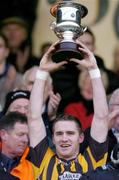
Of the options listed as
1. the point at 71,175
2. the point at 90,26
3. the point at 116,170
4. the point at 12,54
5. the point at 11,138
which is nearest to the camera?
the point at 116,170

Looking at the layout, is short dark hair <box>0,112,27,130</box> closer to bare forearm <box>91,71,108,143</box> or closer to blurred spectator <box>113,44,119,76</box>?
bare forearm <box>91,71,108,143</box>

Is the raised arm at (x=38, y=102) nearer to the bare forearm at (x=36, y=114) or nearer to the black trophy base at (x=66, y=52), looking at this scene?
the bare forearm at (x=36, y=114)

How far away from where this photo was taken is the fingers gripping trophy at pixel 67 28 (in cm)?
628

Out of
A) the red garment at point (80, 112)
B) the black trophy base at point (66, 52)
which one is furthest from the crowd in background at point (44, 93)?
the black trophy base at point (66, 52)

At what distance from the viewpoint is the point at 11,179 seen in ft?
20.7

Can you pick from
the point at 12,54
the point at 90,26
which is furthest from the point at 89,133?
the point at 90,26

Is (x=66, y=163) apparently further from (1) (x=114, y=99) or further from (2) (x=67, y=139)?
(1) (x=114, y=99)

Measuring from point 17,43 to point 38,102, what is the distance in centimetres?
265

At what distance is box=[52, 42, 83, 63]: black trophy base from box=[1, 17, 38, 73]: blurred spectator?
2576 millimetres

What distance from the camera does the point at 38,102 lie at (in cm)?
644

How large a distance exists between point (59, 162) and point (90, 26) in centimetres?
369

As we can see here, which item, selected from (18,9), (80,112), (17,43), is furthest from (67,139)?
(18,9)

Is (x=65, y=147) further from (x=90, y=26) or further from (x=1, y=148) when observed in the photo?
(x=90, y=26)

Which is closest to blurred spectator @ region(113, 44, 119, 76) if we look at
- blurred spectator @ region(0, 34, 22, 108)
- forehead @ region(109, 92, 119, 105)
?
blurred spectator @ region(0, 34, 22, 108)
